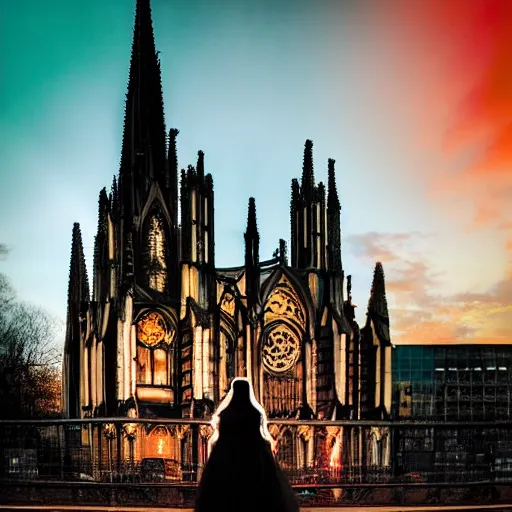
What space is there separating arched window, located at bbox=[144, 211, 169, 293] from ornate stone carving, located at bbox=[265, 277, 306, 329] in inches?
169

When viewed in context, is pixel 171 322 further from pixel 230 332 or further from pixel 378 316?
pixel 378 316

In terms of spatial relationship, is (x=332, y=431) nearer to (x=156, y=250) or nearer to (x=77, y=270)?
(x=156, y=250)

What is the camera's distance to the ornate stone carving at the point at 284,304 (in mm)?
37469

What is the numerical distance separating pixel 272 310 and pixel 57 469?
9.62 meters

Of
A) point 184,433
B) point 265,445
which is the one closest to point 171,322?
point 184,433

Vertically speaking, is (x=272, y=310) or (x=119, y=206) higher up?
(x=119, y=206)

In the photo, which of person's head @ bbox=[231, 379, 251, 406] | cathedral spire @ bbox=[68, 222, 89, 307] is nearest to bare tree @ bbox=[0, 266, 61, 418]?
cathedral spire @ bbox=[68, 222, 89, 307]

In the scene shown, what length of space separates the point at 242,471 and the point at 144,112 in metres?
36.0

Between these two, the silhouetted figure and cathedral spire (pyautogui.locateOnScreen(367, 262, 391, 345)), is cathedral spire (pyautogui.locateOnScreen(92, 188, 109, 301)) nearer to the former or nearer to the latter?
cathedral spire (pyautogui.locateOnScreen(367, 262, 391, 345))

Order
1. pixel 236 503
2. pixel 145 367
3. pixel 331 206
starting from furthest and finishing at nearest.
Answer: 1. pixel 331 206
2. pixel 145 367
3. pixel 236 503

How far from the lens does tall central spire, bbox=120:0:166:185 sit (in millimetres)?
40156

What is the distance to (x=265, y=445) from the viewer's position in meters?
6.51

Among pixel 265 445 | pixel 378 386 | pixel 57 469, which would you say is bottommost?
pixel 57 469

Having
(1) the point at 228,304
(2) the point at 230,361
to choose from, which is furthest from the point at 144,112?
(2) the point at 230,361
